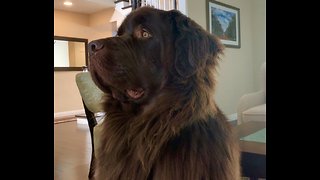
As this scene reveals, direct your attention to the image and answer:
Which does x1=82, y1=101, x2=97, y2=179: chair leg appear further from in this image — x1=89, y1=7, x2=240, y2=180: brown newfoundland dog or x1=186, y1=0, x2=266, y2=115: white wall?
x1=186, y1=0, x2=266, y2=115: white wall

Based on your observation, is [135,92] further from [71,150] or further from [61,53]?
[71,150]

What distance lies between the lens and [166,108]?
0.60m

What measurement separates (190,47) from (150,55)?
0.09m

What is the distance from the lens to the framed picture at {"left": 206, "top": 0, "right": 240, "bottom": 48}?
24.9 inches

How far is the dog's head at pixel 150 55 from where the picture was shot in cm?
54

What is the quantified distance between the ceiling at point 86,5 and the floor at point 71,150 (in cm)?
32

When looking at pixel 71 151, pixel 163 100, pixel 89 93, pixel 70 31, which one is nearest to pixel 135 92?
pixel 163 100

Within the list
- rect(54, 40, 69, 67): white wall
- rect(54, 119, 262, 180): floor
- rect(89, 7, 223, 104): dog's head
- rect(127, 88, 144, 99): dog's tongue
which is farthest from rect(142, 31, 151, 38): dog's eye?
rect(54, 119, 262, 180): floor

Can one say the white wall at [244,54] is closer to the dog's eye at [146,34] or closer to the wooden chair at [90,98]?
the dog's eye at [146,34]

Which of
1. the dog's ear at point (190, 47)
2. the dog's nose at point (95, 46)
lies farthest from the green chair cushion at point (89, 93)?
the dog's ear at point (190, 47)

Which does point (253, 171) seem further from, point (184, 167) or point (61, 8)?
point (61, 8)

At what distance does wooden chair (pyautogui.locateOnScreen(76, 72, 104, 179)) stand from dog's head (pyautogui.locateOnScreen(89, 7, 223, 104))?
4.0 inches
